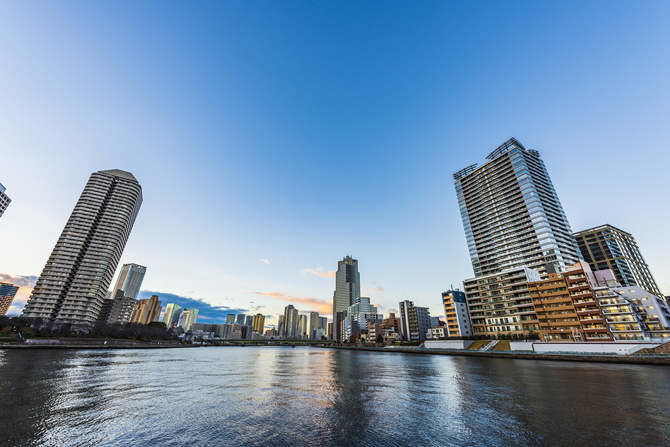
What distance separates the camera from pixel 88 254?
504 feet

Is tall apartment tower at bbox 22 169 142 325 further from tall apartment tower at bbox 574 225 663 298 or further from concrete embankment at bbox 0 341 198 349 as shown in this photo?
tall apartment tower at bbox 574 225 663 298

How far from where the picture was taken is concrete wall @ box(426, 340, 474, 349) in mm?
111812

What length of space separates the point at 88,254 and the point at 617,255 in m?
320

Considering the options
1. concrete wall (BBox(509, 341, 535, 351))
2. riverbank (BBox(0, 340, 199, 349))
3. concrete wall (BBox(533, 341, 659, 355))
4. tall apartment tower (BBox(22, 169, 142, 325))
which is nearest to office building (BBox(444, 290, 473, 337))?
concrete wall (BBox(509, 341, 535, 351))

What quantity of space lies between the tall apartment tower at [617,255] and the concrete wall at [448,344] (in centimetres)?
12610

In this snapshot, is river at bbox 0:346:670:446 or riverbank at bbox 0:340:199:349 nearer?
river at bbox 0:346:670:446

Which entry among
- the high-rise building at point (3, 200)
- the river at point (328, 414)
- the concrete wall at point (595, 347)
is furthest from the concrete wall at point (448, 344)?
the high-rise building at point (3, 200)

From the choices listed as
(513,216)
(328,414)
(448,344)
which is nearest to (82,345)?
(328,414)

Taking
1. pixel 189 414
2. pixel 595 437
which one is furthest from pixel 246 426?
pixel 595 437

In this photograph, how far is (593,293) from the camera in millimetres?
86562

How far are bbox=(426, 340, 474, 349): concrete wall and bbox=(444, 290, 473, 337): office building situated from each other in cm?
626

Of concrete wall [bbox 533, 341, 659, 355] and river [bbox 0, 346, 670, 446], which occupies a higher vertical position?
concrete wall [bbox 533, 341, 659, 355]

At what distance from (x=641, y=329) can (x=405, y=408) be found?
3908 inches

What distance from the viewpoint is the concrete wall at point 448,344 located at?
11181 cm
